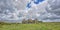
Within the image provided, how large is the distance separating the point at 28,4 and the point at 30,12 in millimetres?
336

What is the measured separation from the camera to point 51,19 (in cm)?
647

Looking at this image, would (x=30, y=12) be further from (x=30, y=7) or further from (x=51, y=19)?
(x=51, y=19)

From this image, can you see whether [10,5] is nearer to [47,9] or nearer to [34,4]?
[34,4]

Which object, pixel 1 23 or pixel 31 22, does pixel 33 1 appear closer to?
pixel 31 22

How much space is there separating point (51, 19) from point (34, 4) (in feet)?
3.00

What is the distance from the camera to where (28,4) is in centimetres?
650

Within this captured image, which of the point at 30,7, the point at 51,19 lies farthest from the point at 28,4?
the point at 51,19

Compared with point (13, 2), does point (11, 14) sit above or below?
below

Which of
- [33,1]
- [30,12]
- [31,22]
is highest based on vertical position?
[33,1]

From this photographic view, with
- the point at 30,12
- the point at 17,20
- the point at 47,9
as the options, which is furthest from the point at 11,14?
the point at 47,9

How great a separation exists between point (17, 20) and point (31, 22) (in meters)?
0.57

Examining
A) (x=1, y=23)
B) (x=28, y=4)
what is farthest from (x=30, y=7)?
(x=1, y=23)

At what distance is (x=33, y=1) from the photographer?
652cm

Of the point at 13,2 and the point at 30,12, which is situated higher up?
the point at 13,2
